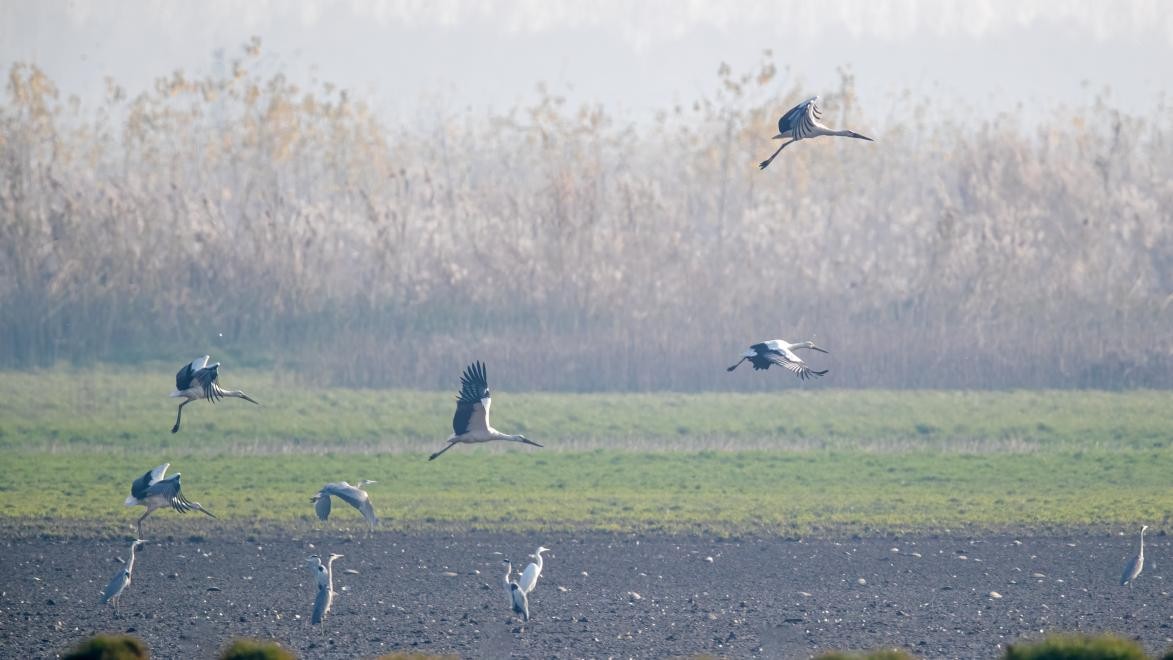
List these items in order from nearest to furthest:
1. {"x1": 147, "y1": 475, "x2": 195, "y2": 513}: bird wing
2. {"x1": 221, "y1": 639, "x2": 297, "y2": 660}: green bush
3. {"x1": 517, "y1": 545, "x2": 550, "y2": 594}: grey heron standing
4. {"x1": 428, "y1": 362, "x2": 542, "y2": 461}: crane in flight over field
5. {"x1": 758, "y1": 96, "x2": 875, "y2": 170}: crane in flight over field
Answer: {"x1": 221, "y1": 639, "x2": 297, "y2": 660}: green bush < {"x1": 758, "y1": 96, "x2": 875, "y2": 170}: crane in flight over field < {"x1": 428, "y1": 362, "x2": 542, "y2": 461}: crane in flight over field < {"x1": 517, "y1": 545, "x2": 550, "y2": 594}: grey heron standing < {"x1": 147, "y1": 475, "x2": 195, "y2": 513}: bird wing

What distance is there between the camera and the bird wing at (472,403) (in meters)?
16.5

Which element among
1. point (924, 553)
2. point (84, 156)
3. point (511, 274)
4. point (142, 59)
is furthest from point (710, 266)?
point (142, 59)

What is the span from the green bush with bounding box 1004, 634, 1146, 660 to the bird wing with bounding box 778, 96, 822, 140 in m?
4.69

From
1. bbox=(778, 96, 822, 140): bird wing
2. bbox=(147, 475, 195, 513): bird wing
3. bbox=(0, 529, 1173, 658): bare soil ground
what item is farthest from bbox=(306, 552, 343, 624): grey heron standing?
bbox=(778, 96, 822, 140): bird wing

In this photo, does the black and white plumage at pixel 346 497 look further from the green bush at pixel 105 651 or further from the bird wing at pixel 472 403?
the green bush at pixel 105 651

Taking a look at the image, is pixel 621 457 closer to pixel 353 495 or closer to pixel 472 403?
pixel 353 495

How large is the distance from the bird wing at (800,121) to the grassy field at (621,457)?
7715 mm

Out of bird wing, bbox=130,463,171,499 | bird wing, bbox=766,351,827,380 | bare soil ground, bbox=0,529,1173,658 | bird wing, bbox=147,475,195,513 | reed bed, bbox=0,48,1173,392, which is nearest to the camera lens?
bird wing, bbox=766,351,827,380

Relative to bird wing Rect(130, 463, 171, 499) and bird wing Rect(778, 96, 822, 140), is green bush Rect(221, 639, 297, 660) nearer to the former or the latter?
bird wing Rect(130, 463, 171, 499)

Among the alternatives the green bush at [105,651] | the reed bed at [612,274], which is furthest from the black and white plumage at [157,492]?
the reed bed at [612,274]

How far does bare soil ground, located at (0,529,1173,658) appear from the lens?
1667 cm

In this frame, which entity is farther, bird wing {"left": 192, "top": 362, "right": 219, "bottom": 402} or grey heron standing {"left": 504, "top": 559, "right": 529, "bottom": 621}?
bird wing {"left": 192, "top": 362, "right": 219, "bottom": 402}

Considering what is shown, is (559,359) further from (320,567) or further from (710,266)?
(320,567)

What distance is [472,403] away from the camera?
54.4 feet
